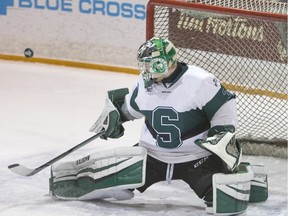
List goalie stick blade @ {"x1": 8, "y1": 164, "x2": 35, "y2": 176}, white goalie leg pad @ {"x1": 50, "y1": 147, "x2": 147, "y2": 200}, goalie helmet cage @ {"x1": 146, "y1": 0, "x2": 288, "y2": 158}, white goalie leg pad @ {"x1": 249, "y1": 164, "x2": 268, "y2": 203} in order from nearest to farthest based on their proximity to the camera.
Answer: white goalie leg pad @ {"x1": 50, "y1": 147, "x2": 147, "y2": 200} < white goalie leg pad @ {"x1": 249, "y1": 164, "x2": 268, "y2": 203} < goalie stick blade @ {"x1": 8, "y1": 164, "x2": 35, "y2": 176} < goalie helmet cage @ {"x1": 146, "y1": 0, "x2": 288, "y2": 158}

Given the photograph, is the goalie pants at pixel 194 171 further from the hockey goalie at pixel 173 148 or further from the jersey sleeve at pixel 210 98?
the jersey sleeve at pixel 210 98

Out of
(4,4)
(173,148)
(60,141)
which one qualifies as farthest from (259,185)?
(4,4)

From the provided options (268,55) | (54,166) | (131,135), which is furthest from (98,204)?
(268,55)

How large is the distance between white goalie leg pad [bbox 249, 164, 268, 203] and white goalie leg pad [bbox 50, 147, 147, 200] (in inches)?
17.8

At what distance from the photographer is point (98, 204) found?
11.1ft

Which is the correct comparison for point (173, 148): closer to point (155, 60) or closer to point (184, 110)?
point (184, 110)

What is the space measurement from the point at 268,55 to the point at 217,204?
1659 millimetres

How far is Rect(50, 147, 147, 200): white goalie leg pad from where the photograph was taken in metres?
3.28

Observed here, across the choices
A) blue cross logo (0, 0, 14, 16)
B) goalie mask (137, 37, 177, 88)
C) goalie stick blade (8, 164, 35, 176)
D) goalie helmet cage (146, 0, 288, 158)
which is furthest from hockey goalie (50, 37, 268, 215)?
blue cross logo (0, 0, 14, 16)

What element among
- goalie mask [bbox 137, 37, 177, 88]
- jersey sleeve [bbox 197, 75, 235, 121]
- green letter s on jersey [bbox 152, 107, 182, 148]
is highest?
goalie mask [bbox 137, 37, 177, 88]

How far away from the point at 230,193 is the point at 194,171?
7.4 inches

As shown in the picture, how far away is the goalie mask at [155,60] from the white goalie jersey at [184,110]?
0.06 meters

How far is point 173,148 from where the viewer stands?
10.8 feet

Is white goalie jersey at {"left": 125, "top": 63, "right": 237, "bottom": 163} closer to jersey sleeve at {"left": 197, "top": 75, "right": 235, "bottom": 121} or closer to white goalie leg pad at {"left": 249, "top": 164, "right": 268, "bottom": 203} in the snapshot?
jersey sleeve at {"left": 197, "top": 75, "right": 235, "bottom": 121}
